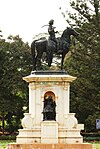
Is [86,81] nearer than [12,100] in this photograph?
Yes

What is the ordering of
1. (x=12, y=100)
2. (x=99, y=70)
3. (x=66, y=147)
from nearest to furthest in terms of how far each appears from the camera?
1. (x=66, y=147)
2. (x=99, y=70)
3. (x=12, y=100)

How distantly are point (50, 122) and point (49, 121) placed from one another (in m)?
0.07

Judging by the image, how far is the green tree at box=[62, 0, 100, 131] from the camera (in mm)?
38281

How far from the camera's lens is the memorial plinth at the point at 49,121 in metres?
22.4

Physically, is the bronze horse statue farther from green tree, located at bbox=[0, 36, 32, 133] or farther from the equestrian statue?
green tree, located at bbox=[0, 36, 32, 133]

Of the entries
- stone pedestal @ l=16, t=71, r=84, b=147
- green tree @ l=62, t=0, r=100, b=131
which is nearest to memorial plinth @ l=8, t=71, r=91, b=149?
stone pedestal @ l=16, t=71, r=84, b=147

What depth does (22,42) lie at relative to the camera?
4659 cm

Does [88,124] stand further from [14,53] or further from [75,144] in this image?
[75,144]

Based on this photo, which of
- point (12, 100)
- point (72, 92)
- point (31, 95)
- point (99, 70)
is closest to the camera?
point (31, 95)

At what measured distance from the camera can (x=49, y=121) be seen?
22547mm

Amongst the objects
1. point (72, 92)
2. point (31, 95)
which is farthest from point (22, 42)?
point (31, 95)

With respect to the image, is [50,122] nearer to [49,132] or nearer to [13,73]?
[49,132]

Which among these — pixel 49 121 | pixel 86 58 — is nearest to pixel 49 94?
pixel 49 121

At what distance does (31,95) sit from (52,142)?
234 centimetres
